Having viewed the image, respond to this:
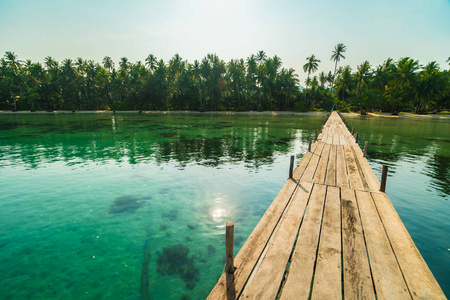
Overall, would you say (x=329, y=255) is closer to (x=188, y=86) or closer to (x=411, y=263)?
(x=411, y=263)

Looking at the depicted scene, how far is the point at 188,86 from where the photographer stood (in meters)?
81.3

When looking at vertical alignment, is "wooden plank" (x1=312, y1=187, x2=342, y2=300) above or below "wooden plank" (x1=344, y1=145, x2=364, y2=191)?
below

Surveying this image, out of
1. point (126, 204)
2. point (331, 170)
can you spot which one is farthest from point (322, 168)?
point (126, 204)

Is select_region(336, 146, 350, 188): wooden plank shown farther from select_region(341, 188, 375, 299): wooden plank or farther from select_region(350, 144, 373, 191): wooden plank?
select_region(341, 188, 375, 299): wooden plank

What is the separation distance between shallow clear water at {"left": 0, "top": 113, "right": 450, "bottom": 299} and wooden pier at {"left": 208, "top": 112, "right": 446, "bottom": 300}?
2.04 meters

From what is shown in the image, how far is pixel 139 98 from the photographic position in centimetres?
8350

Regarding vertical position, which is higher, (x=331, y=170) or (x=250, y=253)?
(x=331, y=170)

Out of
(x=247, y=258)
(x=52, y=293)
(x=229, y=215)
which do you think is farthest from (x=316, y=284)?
(x=52, y=293)

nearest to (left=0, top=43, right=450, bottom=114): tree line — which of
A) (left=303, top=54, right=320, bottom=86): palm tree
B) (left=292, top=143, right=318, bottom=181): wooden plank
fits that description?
(left=303, top=54, right=320, bottom=86): palm tree

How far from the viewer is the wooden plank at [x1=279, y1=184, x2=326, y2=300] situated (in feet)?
12.3

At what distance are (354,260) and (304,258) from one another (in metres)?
1.03

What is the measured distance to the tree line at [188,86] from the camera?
73188 millimetres

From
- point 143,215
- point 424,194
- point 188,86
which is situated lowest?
point 143,215

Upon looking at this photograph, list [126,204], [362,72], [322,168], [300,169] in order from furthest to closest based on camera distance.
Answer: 1. [362,72]
2. [322,168]
3. [300,169]
4. [126,204]
